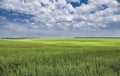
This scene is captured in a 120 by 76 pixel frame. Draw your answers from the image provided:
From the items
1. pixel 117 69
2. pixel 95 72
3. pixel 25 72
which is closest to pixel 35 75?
pixel 25 72

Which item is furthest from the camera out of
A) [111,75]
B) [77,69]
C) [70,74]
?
[77,69]

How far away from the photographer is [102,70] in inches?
461

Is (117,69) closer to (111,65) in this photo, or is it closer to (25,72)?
(111,65)

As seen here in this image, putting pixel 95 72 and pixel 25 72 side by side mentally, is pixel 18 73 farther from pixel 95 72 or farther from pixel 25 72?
pixel 95 72

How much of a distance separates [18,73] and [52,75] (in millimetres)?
1901

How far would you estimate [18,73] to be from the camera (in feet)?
36.6

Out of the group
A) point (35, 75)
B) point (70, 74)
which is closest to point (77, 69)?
point (70, 74)

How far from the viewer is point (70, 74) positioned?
1104 centimetres

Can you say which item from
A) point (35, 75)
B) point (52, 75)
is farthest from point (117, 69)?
point (35, 75)

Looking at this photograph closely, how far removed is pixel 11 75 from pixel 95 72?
15.1 feet

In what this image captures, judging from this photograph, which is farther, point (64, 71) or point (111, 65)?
point (111, 65)

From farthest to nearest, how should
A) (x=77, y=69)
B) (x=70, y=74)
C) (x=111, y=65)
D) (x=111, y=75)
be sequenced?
(x=111, y=65) → (x=77, y=69) → (x=70, y=74) → (x=111, y=75)

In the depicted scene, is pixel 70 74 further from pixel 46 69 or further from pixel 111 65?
pixel 111 65

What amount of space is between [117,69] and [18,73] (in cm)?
591
